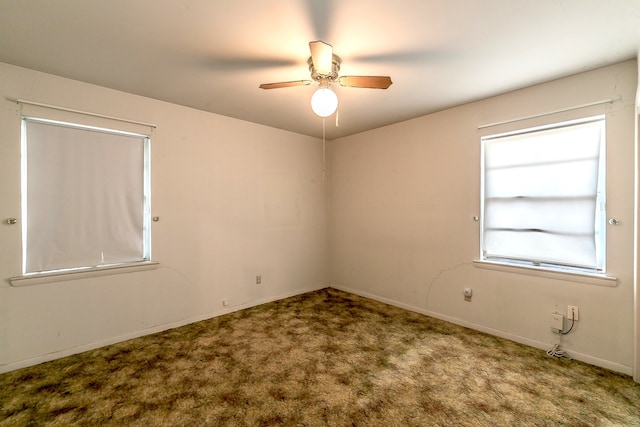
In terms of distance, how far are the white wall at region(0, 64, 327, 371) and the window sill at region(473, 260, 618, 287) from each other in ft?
8.43

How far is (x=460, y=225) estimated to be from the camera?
10.6 ft

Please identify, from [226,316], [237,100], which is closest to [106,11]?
[237,100]

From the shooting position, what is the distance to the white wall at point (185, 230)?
233 cm

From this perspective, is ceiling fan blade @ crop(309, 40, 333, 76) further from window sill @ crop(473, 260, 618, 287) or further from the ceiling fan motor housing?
window sill @ crop(473, 260, 618, 287)

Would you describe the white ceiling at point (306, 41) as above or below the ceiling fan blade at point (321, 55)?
above

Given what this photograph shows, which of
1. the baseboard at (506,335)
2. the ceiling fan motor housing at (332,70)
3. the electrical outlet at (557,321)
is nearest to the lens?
the ceiling fan motor housing at (332,70)

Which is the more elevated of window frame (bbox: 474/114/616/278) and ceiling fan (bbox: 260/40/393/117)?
ceiling fan (bbox: 260/40/393/117)

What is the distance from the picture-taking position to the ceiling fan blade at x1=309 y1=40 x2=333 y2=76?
1.65 meters

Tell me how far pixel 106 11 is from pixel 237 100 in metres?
1.43

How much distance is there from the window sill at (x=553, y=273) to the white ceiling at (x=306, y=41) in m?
1.81

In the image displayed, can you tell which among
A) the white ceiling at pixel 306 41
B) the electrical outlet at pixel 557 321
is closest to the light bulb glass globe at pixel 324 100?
the white ceiling at pixel 306 41

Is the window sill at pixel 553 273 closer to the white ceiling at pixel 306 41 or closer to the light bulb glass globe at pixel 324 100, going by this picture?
the white ceiling at pixel 306 41

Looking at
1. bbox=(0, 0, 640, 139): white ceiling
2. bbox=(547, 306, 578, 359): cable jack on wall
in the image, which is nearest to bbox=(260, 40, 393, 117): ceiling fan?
bbox=(0, 0, 640, 139): white ceiling

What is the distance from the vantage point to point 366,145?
4.25 meters
